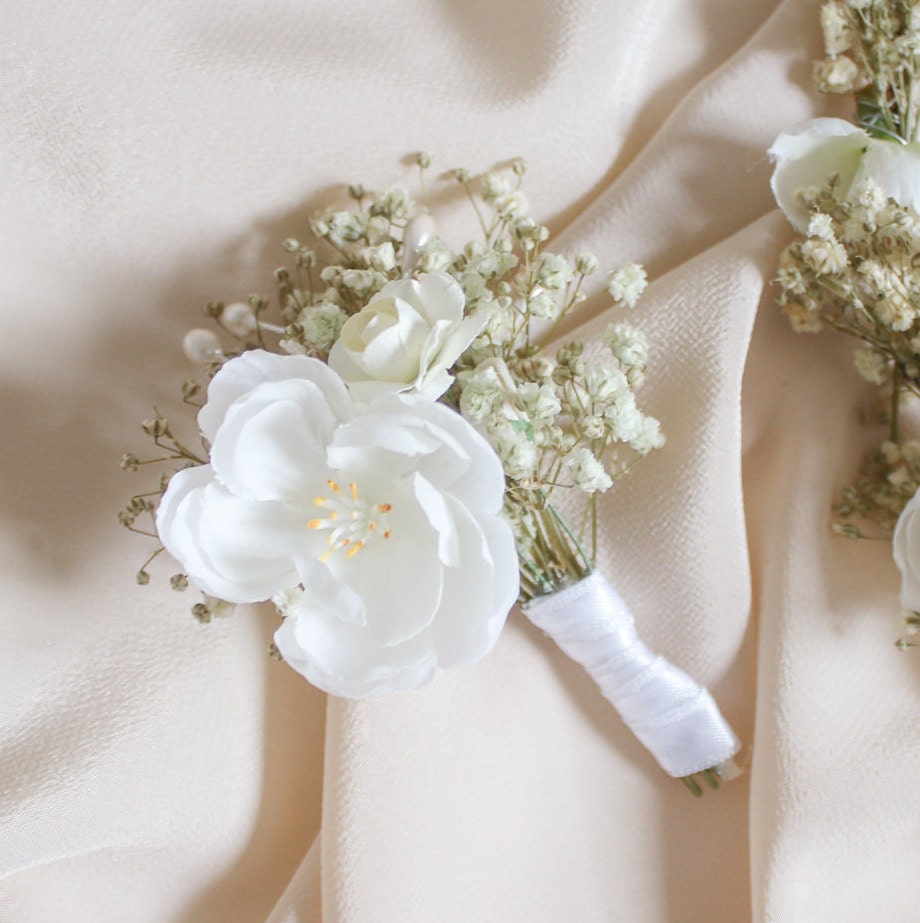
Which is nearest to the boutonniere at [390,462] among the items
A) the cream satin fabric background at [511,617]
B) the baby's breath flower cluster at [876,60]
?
the cream satin fabric background at [511,617]

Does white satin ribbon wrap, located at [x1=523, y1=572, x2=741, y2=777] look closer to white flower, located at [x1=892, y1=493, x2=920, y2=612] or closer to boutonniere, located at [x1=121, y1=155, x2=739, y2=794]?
boutonniere, located at [x1=121, y1=155, x2=739, y2=794]

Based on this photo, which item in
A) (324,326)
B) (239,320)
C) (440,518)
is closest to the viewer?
(440,518)

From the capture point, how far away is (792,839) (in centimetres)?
80

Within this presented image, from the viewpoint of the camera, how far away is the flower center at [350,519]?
0.62 metres

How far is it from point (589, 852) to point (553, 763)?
87 mm

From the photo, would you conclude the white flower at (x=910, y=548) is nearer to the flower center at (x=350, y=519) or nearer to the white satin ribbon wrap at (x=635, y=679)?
the white satin ribbon wrap at (x=635, y=679)

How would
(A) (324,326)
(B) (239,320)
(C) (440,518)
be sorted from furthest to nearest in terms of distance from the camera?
(B) (239,320) → (A) (324,326) → (C) (440,518)

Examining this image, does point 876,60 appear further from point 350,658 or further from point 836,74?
point 350,658

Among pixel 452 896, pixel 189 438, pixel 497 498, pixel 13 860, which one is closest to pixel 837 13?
pixel 497 498

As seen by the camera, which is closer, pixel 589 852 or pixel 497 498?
pixel 497 498

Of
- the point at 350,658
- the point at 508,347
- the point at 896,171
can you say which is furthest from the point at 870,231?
the point at 350,658

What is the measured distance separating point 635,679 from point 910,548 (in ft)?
0.82

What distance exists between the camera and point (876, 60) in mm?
810

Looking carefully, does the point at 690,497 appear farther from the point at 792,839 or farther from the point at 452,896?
the point at 452,896
